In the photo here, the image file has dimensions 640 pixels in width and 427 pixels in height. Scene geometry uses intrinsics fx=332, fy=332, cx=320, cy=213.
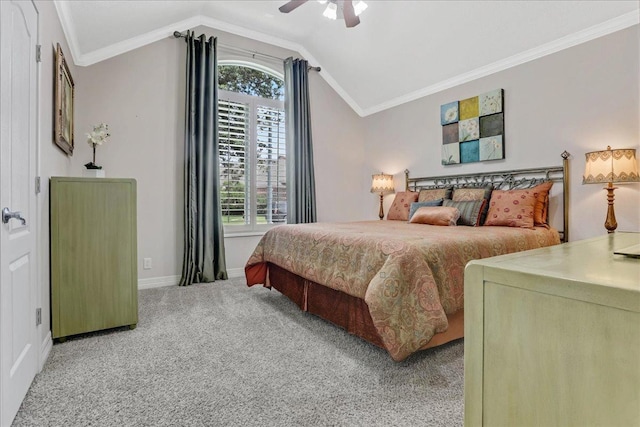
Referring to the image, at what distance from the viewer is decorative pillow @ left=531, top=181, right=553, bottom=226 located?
3.02 meters

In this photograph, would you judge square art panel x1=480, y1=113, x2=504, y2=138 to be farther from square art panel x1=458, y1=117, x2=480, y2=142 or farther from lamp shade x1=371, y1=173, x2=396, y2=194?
lamp shade x1=371, y1=173, x2=396, y2=194

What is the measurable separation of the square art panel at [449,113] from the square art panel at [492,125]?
1.14ft

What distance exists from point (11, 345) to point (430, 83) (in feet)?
15.1

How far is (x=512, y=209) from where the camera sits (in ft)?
10.0

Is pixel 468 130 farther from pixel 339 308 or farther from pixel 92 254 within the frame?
pixel 92 254

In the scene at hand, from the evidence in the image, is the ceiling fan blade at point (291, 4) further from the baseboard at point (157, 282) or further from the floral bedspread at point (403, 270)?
the baseboard at point (157, 282)

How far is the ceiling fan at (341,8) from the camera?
2.92 metres

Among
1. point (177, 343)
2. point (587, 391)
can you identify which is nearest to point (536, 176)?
point (587, 391)

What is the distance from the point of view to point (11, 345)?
147 cm

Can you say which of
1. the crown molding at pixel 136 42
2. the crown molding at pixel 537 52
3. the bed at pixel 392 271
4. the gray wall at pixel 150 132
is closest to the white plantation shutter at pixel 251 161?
the gray wall at pixel 150 132

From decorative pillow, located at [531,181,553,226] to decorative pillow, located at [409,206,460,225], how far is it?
25.9 inches

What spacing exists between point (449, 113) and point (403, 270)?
2939 millimetres

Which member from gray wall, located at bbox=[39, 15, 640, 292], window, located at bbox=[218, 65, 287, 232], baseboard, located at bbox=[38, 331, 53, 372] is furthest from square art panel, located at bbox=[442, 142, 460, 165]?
baseboard, located at bbox=[38, 331, 53, 372]

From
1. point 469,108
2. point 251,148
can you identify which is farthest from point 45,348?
point 469,108
